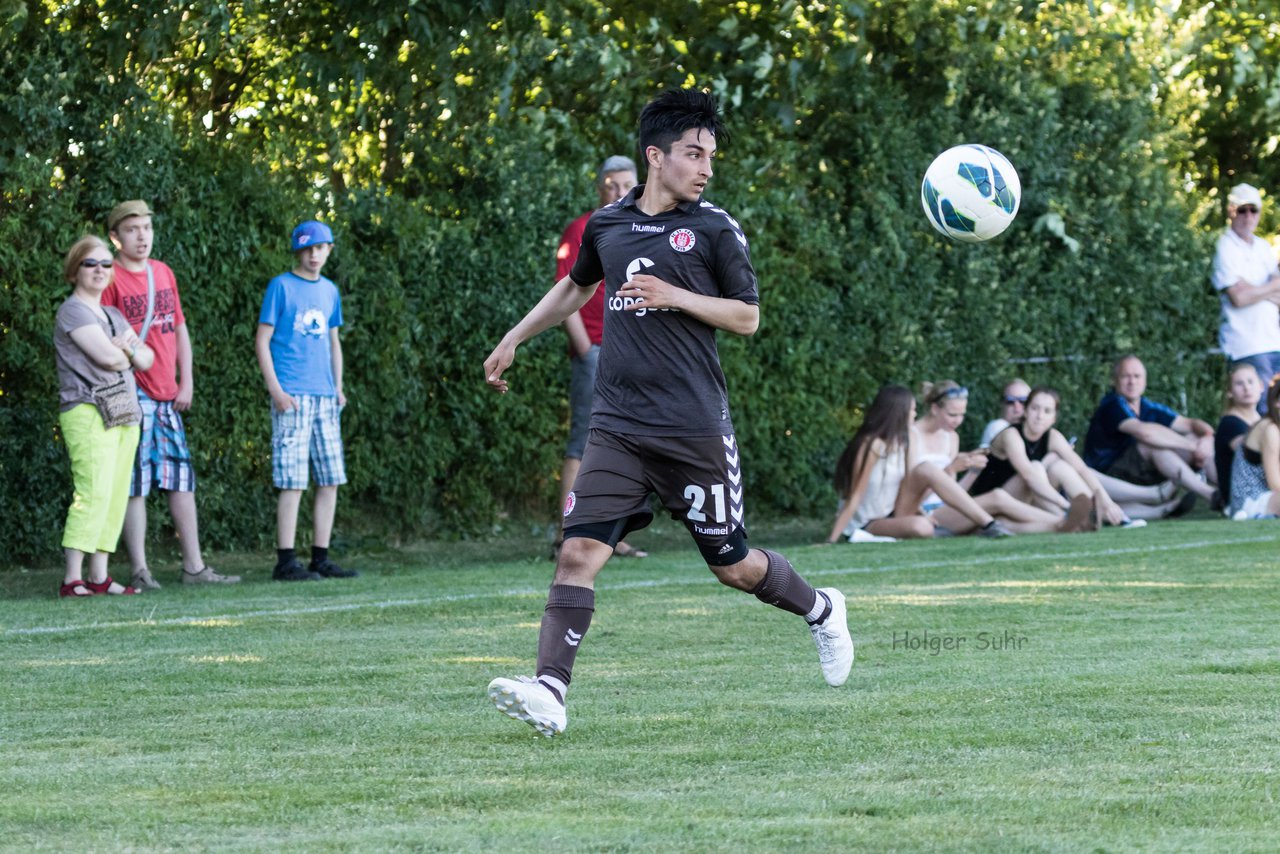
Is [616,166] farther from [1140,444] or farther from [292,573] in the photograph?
[1140,444]

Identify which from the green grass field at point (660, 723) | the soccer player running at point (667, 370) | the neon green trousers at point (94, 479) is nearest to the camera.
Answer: the green grass field at point (660, 723)

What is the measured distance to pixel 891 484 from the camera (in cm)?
1264

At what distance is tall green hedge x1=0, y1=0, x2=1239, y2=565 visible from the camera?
1112 centimetres

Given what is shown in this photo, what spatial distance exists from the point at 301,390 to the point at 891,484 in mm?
4203

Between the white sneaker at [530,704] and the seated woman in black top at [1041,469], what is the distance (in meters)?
8.55

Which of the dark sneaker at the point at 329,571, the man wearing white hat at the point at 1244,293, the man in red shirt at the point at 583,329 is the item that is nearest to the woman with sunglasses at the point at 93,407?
the dark sneaker at the point at 329,571

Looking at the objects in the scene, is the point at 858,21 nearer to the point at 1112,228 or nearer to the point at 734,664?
the point at 1112,228

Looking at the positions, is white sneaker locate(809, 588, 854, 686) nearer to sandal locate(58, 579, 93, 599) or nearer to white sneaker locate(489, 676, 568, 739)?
white sneaker locate(489, 676, 568, 739)

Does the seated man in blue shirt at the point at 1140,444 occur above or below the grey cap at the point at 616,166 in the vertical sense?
below

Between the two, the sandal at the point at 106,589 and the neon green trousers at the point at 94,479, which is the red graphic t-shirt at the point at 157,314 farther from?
the sandal at the point at 106,589

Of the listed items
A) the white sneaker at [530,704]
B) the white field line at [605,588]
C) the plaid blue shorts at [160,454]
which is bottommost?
the white field line at [605,588]

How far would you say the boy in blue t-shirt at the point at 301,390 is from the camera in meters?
10.6

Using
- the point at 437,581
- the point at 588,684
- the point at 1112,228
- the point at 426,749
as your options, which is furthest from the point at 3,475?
the point at 1112,228

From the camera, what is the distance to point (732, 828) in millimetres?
3889
